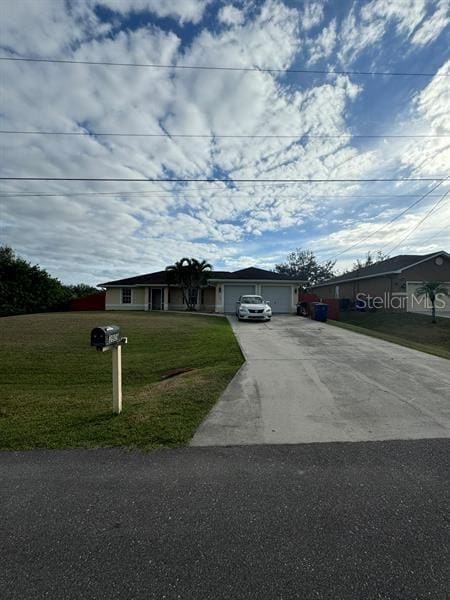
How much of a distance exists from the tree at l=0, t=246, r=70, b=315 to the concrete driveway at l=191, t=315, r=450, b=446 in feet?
70.0

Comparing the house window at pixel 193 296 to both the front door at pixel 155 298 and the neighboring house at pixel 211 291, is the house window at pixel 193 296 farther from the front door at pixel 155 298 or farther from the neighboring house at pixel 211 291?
the front door at pixel 155 298

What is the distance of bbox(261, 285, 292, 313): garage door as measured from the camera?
21.8m

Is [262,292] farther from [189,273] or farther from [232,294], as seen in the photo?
[189,273]

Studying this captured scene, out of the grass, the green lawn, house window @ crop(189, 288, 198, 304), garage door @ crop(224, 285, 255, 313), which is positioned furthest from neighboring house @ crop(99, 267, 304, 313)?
the green lawn

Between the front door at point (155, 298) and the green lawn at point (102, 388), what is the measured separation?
14.4 metres

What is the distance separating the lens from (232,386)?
5.35m

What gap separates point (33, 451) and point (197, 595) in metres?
2.39

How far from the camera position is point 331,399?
473 centimetres

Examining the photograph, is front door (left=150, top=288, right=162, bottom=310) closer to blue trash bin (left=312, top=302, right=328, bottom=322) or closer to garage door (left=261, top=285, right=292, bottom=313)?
garage door (left=261, top=285, right=292, bottom=313)

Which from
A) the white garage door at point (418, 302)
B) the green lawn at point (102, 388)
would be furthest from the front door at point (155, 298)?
the white garage door at point (418, 302)

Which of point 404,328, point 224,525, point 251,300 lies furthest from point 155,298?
point 224,525

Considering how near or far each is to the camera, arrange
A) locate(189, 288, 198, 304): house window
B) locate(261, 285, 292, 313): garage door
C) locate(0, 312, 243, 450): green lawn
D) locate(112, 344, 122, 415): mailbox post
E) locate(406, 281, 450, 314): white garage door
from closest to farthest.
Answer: locate(0, 312, 243, 450): green lawn < locate(112, 344, 122, 415): mailbox post < locate(406, 281, 450, 314): white garage door < locate(261, 285, 292, 313): garage door < locate(189, 288, 198, 304): house window

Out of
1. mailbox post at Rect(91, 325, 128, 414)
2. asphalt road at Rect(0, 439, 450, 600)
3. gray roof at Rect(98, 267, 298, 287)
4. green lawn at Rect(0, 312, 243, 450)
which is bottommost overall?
asphalt road at Rect(0, 439, 450, 600)

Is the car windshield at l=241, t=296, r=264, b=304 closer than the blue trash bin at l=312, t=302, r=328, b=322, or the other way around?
the blue trash bin at l=312, t=302, r=328, b=322
